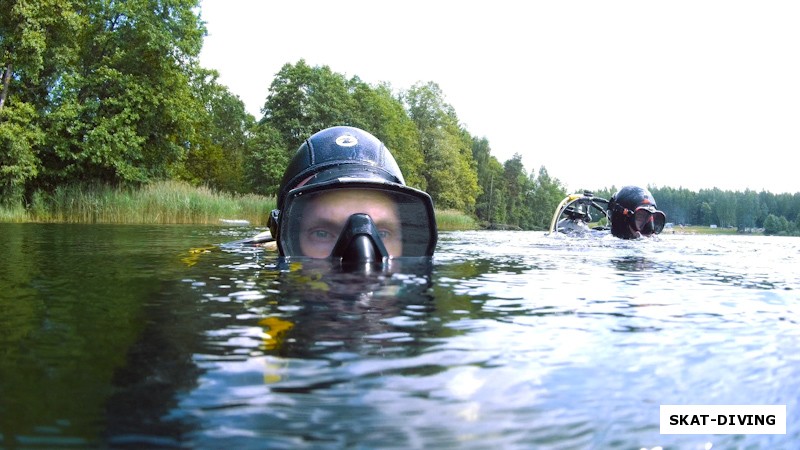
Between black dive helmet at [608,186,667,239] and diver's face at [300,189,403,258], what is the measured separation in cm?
716

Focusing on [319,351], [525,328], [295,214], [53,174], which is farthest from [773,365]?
[53,174]

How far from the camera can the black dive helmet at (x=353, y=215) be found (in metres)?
3.70

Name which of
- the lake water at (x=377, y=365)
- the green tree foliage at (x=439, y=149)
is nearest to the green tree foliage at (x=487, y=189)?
the green tree foliage at (x=439, y=149)

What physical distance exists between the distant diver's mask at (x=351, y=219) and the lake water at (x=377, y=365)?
845 mm

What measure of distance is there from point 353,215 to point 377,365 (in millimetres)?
2392

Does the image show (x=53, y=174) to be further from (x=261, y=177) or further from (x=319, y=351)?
(x=319, y=351)

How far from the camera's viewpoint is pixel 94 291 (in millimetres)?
2645

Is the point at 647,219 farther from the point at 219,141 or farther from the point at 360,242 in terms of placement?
the point at 219,141

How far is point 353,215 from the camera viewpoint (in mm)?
3670

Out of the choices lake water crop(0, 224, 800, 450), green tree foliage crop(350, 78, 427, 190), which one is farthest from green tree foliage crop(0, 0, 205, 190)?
lake water crop(0, 224, 800, 450)

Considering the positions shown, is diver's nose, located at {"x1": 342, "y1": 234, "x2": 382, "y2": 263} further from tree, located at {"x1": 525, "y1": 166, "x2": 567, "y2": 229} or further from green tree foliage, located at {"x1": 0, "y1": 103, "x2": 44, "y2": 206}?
tree, located at {"x1": 525, "y1": 166, "x2": 567, "y2": 229}

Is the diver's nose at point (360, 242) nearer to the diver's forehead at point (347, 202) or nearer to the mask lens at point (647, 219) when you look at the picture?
the diver's forehead at point (347, 202)

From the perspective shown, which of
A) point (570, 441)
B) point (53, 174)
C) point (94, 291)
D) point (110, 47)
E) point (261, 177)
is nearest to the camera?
point (570, 441)

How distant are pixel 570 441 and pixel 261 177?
52064mm
